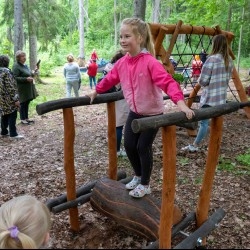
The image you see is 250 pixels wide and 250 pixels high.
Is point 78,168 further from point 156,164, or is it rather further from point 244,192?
point 244,192

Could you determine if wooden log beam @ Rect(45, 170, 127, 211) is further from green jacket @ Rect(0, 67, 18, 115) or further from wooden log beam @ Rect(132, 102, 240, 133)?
green jacket @ Rect(0, 67, 18, 115)

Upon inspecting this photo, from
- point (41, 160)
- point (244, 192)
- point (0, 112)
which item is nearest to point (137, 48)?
point (244, 192)

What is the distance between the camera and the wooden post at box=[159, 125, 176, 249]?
7.93 feet

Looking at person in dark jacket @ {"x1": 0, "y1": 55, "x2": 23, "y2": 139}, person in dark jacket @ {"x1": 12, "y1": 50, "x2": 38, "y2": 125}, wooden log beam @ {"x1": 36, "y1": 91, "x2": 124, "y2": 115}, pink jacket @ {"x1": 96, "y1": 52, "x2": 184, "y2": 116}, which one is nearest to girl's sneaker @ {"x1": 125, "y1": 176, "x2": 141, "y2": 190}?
pink jacket @ {"x1": 96, "y1": 52, "x2": 184, "y2": 116}

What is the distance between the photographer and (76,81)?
11.1 meters

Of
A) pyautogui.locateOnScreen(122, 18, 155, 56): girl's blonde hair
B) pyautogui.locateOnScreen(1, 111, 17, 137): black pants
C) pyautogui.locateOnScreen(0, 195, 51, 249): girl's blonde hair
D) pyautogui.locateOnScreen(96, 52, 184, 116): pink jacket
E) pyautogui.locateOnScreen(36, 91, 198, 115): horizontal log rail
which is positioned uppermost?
pyautogui.locateOnScreen(122, 18, 155, 56): girl's blonde hair

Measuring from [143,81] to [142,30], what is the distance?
1.50 ft

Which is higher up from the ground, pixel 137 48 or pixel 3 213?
pixel 137 48

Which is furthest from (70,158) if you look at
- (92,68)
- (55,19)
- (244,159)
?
(55,19)

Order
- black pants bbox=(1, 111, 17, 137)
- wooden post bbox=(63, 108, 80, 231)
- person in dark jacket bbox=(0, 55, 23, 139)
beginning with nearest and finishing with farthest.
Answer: wooden post bbox=(63, 108, 80, 231), person in dark jacket bbox=(0, 55, 23, 139), black pants bbox=(1, 111, 17, 137)

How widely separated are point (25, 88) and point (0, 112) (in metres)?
1.32

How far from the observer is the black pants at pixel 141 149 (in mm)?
3012

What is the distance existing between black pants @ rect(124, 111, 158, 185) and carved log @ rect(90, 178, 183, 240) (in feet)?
0.75

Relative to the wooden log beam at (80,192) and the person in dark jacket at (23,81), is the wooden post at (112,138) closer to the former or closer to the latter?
the wooden log beam at (80,192)
